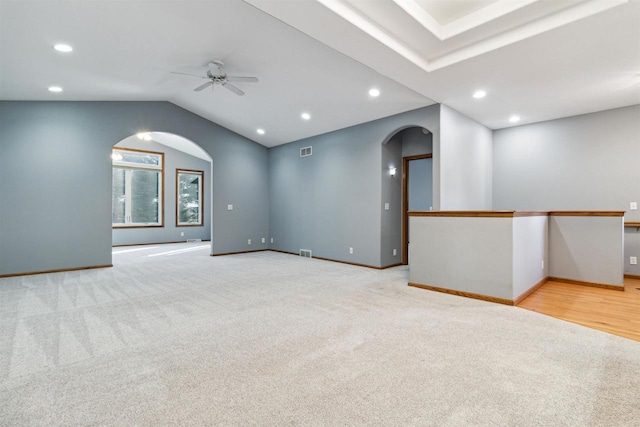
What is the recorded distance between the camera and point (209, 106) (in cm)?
660

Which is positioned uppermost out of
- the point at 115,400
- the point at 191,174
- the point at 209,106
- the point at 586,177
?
the point at 209,106

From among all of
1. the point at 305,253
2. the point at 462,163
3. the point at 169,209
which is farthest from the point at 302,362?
the point at 169,209

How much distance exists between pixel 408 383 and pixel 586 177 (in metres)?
5.53

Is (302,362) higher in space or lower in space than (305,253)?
lower

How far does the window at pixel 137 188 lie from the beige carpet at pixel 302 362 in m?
5.96

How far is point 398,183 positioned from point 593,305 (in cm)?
353

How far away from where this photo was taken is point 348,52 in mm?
3488

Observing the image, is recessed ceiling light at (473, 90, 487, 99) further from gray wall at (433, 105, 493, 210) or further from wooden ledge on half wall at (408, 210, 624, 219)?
wooden ledge on half wall at (408, 210, 624, 219)

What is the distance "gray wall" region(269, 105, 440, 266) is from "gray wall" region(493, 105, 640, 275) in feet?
7.36

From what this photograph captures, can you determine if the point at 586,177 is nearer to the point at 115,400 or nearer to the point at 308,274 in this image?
the point at 308,274

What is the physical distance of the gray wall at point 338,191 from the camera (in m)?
5.86

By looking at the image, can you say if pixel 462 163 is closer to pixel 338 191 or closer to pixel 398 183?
pixel 398 183

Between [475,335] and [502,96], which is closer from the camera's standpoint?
[475,335]

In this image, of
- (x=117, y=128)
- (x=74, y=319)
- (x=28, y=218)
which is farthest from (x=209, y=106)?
(x=74, y=319)
